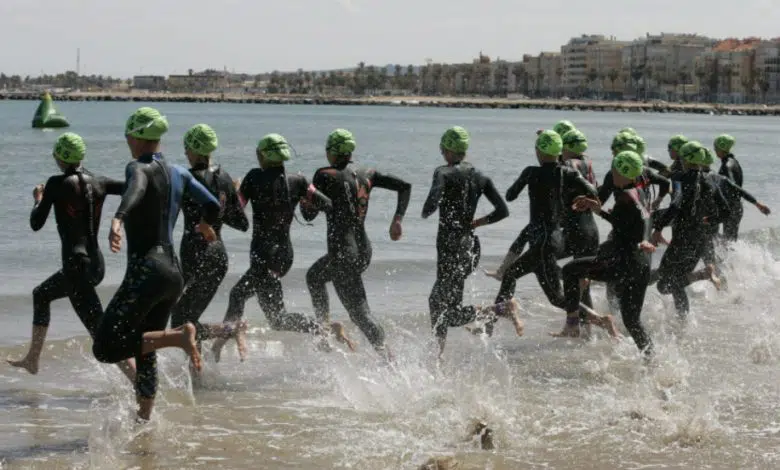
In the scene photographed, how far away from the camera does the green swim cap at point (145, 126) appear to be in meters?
7.02

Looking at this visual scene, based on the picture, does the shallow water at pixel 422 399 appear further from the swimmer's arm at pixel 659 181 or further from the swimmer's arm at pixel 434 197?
the swimmer's arm at pixel 659 181

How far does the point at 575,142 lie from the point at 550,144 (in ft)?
2.35

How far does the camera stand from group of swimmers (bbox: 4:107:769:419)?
22.5 ft

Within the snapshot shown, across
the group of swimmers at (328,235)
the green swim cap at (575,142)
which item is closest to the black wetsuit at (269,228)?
the group of swimmers at (328,235)

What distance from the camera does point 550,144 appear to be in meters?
9.92

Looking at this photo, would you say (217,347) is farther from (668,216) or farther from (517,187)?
(668,216)

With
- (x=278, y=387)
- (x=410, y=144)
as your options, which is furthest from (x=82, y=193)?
(x=410, y=144)

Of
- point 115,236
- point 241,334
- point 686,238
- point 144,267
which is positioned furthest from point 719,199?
point 115,236

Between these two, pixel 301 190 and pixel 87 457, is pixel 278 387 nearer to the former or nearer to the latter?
pixel 301 190

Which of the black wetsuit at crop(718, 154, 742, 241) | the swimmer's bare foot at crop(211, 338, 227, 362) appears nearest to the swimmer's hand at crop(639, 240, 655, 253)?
the swimmer's bare foot at crop(211, 338, 227, 362)

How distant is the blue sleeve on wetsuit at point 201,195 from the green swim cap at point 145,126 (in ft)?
0.78

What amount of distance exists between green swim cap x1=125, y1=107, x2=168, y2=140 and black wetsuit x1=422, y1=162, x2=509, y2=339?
2.81 metres

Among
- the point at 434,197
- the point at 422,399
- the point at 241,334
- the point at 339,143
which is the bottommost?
the point at 422,399

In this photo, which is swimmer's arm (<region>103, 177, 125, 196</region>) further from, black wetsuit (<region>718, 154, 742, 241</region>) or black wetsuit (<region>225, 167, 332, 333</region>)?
black wetsuit (<region>718, 154, 742, 241</region>)
